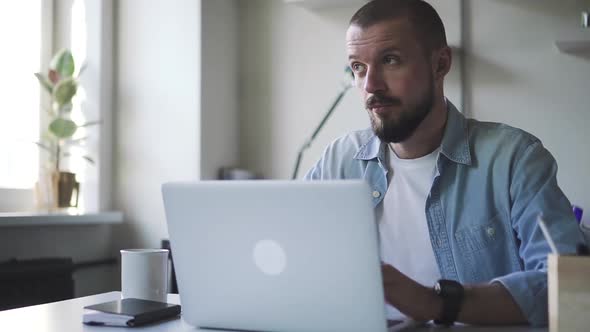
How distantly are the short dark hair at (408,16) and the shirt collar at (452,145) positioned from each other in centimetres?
17

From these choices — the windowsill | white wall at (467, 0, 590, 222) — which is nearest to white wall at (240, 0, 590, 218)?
white wall at (467, 0, 590, 222)

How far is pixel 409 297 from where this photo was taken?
35.8 inches

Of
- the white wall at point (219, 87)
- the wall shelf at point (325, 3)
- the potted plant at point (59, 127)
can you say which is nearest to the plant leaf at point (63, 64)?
the potted plant at point (59, 127)

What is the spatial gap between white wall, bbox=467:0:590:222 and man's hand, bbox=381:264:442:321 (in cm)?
159

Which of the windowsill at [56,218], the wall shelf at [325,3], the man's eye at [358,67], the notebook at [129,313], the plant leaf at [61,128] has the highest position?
the wall shelf at [325,3]

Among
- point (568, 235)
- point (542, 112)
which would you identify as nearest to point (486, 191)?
point (568, 235)

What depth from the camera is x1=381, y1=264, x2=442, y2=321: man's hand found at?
2.90 feet

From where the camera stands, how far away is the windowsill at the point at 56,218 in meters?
2.09

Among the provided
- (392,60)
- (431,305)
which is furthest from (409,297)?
(392,60)

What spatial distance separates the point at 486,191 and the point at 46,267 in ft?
4.82

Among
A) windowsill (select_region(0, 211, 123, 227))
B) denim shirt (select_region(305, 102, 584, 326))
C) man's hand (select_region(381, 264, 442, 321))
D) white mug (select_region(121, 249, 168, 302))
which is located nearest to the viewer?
man's hand (select_region(381, 264, 442, 321))

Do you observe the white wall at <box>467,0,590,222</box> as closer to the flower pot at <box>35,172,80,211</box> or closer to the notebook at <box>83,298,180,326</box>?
the flower pot at <box>35,172,80,211</box>

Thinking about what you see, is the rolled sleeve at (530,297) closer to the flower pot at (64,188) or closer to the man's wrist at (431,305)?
the man's wrist at (431,305)

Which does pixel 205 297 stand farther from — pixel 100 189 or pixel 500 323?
pixel 100 189
